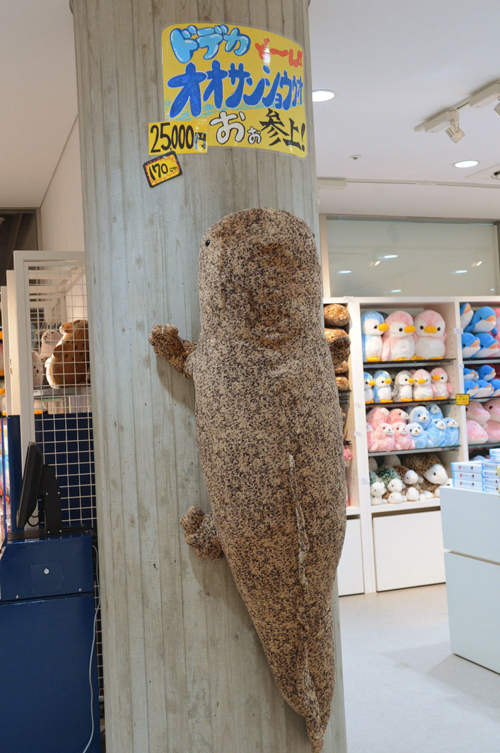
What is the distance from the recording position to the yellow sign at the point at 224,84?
6.81ft

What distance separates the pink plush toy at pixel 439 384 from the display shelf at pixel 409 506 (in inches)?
30.7

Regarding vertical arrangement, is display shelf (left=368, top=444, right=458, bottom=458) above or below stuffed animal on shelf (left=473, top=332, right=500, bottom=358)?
below

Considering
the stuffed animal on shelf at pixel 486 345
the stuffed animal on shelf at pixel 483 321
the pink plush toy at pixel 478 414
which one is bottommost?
the pink plush toy at pixel 478 414

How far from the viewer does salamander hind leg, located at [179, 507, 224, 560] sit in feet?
6.71

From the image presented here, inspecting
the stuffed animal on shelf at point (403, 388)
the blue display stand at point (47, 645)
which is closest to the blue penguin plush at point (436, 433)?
the stuffed animal on shelf at point (403, 388)

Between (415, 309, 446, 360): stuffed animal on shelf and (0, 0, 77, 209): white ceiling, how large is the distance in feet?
9.38

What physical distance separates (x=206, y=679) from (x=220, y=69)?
5.57ft

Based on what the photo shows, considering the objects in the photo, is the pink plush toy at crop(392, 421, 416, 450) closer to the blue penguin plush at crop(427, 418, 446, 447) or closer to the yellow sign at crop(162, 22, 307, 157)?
the blue penguin plush at crop(427, 418, 446, 447)

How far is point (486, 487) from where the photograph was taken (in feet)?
12.5

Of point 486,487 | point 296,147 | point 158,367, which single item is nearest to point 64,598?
point 158,367

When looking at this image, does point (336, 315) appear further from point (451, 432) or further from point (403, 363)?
point (451, 432)

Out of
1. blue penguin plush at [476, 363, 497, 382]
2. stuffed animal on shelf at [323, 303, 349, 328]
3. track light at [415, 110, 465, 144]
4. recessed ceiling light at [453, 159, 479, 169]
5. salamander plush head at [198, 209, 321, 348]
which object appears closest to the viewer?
salamander plush head at [198, 209, 321, 348]

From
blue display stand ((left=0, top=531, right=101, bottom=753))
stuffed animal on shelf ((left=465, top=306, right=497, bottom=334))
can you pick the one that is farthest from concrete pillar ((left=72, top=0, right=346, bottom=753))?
stuffed animal on shelf ((left=465, top=306, right=497, bottom=334))

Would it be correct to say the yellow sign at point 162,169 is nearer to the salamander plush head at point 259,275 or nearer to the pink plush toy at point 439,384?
the salamander plush head at point 259,275
